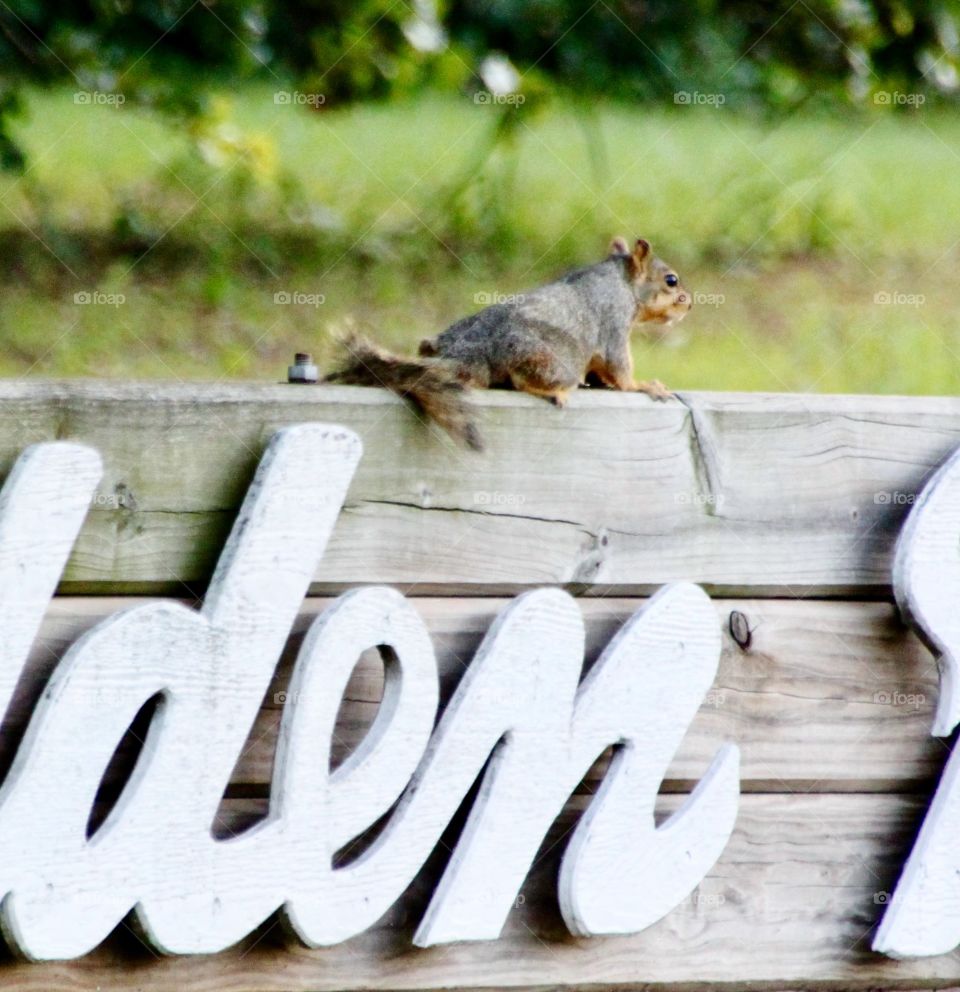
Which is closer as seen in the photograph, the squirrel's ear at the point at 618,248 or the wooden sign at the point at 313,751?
the wooden sign at the point at 313,751

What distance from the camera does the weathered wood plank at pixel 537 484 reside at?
6.47 feet

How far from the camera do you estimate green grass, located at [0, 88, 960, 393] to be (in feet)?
11.8

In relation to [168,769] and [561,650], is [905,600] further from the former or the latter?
[168,769]

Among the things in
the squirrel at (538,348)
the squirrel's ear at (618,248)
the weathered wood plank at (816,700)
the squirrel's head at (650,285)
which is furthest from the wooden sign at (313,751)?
the squirrel's ear at (618,248)

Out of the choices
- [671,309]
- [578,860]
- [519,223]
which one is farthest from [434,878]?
[519,223]

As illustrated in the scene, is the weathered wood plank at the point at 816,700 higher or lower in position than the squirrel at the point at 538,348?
lower

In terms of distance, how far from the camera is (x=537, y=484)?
86.5 inches

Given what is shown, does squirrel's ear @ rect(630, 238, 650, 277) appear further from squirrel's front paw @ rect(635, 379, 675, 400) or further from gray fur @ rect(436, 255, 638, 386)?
squirrel's front paw @ rect(635, 379, 675, 400)

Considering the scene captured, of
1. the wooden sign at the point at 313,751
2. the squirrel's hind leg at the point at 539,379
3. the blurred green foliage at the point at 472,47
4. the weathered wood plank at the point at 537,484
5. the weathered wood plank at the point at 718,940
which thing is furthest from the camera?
the blurred green foliage at the point at 472,47

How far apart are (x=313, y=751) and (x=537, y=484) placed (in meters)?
0.50

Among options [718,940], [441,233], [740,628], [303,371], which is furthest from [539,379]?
[441,233]

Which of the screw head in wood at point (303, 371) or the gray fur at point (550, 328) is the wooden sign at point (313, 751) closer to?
the screw head in wood at point (303, 371)

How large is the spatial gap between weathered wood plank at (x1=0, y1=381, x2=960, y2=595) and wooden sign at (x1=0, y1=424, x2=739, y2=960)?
0.06 meters

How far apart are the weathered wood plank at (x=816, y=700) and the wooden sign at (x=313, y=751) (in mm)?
55
